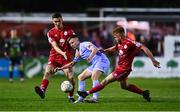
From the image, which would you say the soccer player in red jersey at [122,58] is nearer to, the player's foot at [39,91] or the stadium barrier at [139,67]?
the player's foot at [39,91]

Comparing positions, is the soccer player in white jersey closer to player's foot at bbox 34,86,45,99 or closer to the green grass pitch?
the green grass pitch

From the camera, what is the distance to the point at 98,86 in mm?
19875

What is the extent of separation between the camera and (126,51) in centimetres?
1998

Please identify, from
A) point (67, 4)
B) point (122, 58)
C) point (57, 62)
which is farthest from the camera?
point (67, 4)

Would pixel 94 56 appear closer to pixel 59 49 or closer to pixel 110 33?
pixel 59 49

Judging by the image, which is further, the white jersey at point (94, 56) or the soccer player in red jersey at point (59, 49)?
the soccer player in red jersey at point (59, 49)

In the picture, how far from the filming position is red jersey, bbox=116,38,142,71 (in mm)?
19922

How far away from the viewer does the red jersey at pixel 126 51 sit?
19.9 metres

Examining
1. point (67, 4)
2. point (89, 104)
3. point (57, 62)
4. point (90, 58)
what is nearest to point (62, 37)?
point (57, 62)

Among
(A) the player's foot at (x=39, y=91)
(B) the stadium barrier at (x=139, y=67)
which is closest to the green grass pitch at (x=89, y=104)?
(A) the player's foot at (x=39, y=91)

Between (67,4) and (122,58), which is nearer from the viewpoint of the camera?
(122,58)

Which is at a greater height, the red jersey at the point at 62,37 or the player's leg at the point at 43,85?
the red jersey at the point at 62,37

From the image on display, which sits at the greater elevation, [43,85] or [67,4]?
[43,85]

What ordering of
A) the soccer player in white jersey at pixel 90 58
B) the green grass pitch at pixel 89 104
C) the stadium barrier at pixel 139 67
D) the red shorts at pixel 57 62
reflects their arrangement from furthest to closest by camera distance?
the stadium barrier at pixel 139 67 → the red shorts at pixel 57 62 → the soccer player in white jersey at pixel 90 58 → the green grass pitch at pixel 89 104
